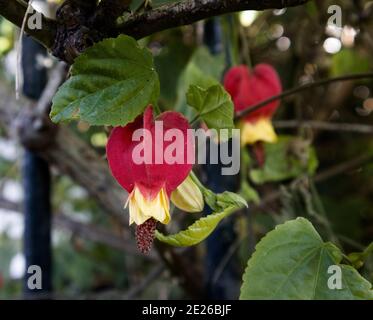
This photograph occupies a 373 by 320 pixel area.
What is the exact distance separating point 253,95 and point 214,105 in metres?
0.26

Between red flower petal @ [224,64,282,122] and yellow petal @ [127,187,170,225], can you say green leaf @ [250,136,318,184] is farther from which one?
yellow petal @ [127,187,170,225]

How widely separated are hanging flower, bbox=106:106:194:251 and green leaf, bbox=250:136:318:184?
1.46 feet

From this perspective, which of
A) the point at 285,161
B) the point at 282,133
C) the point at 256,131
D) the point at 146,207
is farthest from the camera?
the point at 282,133

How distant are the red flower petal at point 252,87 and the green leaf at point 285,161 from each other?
0.15m

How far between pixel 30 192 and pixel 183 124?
1.29 ft

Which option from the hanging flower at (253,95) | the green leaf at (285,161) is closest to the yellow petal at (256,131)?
the hanging flower at (253,95)

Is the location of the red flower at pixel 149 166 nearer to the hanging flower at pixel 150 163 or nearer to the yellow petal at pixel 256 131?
the hanging flower at pixel 150 163

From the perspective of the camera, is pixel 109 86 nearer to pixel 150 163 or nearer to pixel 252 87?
pixel 150 163

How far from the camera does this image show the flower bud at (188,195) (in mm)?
372

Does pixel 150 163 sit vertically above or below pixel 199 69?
below

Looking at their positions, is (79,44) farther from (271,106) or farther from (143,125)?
(271,106)

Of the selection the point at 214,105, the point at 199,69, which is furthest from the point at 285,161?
the point at 214,105

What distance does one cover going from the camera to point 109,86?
0.36 meters
